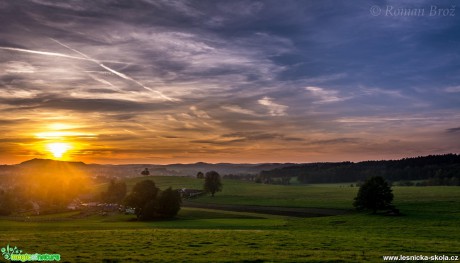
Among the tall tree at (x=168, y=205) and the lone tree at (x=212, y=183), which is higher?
the lone tree at (x=212, y=183)

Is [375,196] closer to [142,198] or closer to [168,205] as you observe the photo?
[168,205]

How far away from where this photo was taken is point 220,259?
2708 cm

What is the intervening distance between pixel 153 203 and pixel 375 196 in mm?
56935

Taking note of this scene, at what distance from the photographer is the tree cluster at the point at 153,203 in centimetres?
9844

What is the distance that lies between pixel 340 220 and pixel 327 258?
49.4 metres

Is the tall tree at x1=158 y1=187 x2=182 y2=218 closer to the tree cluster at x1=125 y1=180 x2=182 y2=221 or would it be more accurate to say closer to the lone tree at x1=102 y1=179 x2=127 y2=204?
the tree cluster at x1=125 y1=180 x2=182 y2=221

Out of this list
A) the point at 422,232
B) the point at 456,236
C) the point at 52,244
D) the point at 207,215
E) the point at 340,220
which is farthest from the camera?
the point at 207,215

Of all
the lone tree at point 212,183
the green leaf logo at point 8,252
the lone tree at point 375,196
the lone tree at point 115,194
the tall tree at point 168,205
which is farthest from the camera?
the lone tree at point 212,183

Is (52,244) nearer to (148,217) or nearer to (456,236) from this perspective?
(456,236)

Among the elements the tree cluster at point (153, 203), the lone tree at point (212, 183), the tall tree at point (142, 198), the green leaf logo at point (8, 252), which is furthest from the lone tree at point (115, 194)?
the green leaf logo at point (8, 252)

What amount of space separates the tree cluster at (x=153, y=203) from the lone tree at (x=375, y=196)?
1909 inches

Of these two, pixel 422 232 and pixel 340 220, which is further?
pixel 340 220

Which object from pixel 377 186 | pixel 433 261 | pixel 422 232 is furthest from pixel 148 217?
pixel 433 261

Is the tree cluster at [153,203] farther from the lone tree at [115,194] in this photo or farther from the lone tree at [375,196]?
the lone tree at [115,194]
